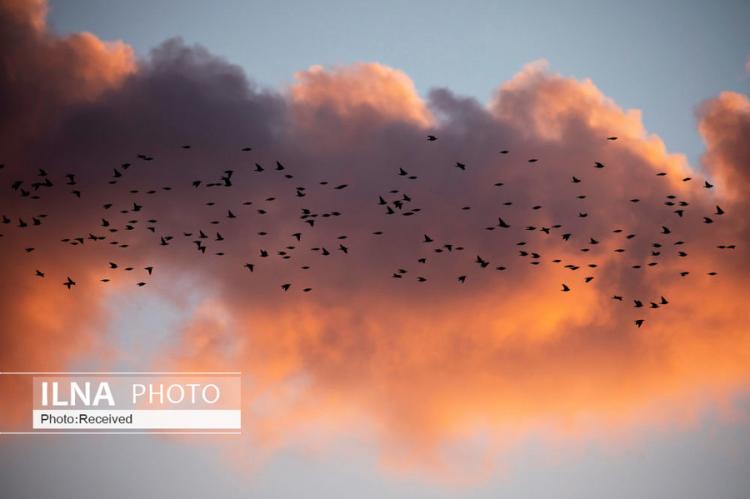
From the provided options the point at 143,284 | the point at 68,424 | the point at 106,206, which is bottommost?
the point at 68,424

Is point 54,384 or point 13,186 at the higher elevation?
point 13,186

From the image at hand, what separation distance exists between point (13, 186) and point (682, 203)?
79.7m

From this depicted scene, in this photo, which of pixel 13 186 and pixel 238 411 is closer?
pixel 13 186

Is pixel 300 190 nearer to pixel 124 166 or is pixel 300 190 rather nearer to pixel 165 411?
pixel 124 166

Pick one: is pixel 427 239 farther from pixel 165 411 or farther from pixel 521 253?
pixel 165 411

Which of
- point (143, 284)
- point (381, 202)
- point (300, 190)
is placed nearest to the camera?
point (381, 202)

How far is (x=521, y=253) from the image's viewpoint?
133875 millimetres

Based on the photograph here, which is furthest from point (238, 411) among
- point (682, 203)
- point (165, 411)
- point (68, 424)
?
point (682, 203)

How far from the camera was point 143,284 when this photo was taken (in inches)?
5399

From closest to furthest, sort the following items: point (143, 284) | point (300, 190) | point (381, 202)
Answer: point (381, 202)
point (300, 190)
point (143, 284)

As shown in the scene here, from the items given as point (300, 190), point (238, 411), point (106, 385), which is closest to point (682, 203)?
point (300, 190)

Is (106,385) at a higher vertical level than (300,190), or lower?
lower

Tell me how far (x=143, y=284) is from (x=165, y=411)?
1647cm

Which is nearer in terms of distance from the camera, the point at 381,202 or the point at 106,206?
the point at 381,202
